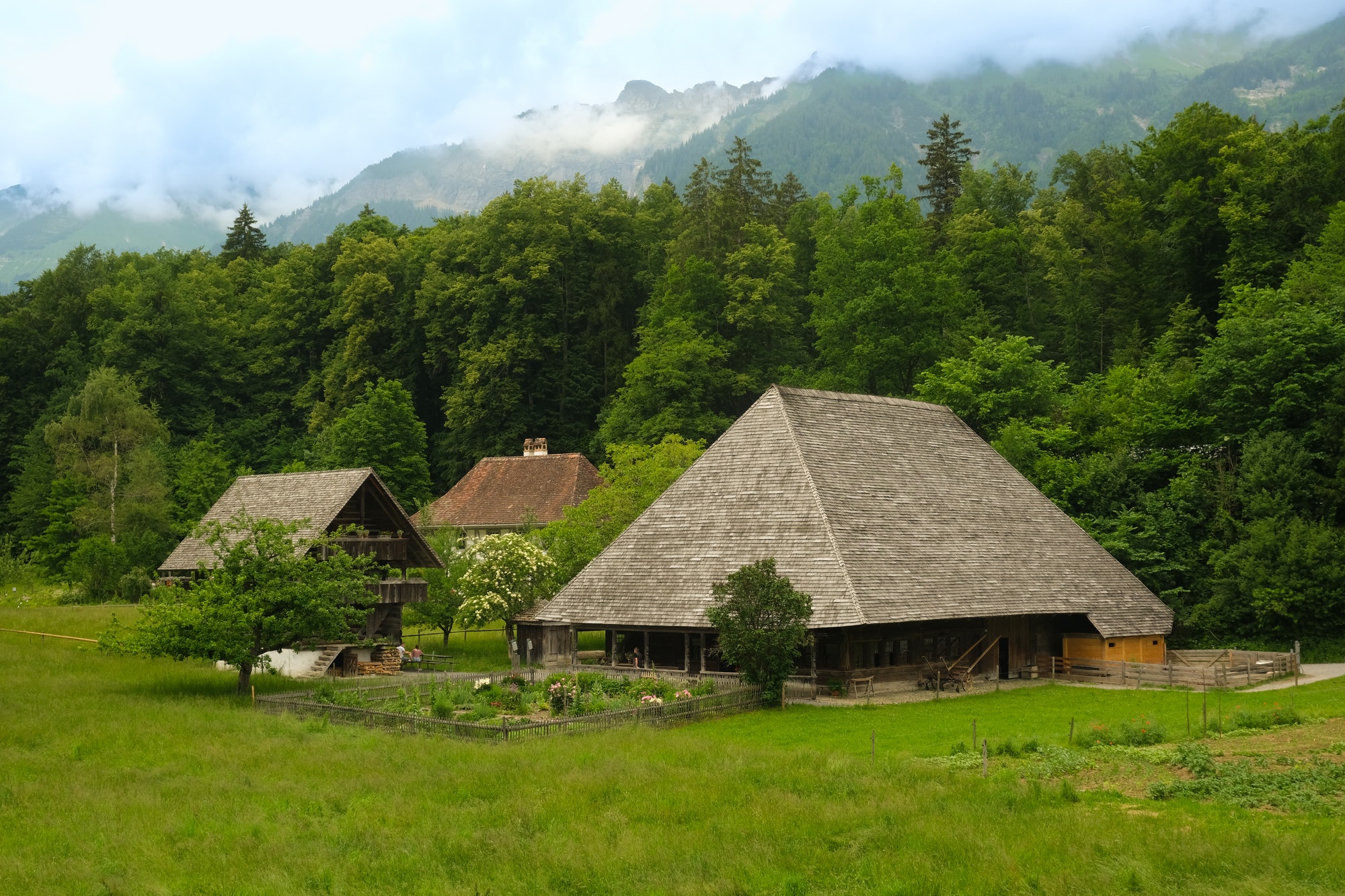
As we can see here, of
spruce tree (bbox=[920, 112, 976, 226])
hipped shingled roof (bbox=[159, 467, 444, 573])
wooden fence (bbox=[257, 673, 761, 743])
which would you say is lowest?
wooden fence (bbox=[257, 673, 761, 743])

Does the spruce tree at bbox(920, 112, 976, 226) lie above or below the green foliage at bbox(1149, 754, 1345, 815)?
above

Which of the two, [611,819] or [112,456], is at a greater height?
[112,456]

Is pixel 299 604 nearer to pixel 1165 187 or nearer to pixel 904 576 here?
pixel 904 576

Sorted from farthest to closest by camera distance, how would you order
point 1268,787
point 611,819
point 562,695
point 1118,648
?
point 1118,648 < point 562,695 < point 1268,787 < point 611,819

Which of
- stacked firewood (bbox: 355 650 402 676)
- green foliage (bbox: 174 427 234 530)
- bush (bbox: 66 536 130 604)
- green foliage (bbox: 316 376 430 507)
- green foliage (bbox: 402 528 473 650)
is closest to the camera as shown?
stacked firewood (bbox: 355 650 402 676)

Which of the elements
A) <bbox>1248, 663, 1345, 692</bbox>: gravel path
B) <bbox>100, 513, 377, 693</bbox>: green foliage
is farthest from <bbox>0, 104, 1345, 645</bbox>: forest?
<bbox>100, 513, 377, 693</bbox>: green foliage

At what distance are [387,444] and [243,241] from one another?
48062mm

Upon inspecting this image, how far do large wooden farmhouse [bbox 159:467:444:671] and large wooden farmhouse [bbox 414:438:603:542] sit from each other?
15339 millimetres

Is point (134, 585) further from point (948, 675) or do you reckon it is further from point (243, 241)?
point (243, 241)

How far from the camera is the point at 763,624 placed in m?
29.2

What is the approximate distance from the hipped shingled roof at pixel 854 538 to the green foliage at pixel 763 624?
1.20 metres

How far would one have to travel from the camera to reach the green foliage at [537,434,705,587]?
45875mm

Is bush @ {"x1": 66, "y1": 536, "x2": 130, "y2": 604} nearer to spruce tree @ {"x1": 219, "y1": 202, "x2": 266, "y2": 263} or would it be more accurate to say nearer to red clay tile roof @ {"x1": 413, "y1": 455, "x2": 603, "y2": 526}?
red clay tile roof @ {"x1": 413, "y1": 455, "x2": 603, "y2": 526}

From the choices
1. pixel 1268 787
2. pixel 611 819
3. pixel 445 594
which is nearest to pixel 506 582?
pixel 445 594
